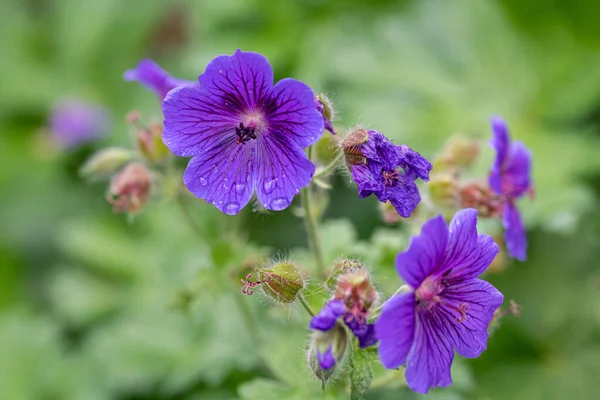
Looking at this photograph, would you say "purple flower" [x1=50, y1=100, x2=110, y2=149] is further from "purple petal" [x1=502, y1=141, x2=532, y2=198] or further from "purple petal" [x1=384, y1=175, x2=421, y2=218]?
"purple petal" [x1=384, y1=175, x2=421, y2=218]

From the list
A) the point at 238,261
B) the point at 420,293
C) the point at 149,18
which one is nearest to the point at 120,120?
the point at 149,18

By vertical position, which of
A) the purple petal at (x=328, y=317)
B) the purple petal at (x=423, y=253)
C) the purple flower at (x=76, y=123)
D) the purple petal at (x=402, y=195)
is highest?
the purple flower at (x=76, y=123)

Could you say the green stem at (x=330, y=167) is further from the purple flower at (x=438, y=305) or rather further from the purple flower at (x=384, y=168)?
the purple flower at (x=438, y=305)

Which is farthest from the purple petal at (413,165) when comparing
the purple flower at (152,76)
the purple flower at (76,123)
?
the purple flower at (76,123)

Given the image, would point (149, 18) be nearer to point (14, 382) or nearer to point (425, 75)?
point (425, 75)

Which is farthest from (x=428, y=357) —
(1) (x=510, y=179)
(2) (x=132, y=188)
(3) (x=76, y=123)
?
(3) (x=76, y=123)

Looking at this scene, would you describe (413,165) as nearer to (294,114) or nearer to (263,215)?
(294,114)
